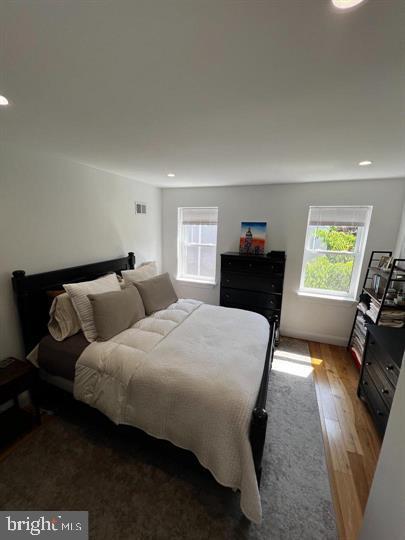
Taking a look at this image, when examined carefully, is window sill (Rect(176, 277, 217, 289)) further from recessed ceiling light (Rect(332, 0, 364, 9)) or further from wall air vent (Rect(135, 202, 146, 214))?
recessed ceiling light (Rect(332, 0, 364, 9))

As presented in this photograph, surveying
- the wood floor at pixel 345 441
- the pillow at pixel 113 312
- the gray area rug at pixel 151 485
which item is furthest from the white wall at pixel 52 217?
the wood floor at pixel 345 441

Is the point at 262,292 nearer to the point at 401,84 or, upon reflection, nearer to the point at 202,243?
the point at 202,243

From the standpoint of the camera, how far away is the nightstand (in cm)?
162

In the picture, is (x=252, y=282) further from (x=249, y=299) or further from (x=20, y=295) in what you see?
(x=20, y=295)

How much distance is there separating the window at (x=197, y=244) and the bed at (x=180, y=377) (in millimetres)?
1709

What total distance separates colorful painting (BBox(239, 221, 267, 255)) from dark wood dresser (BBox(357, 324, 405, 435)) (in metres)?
1.75

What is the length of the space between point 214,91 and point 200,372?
164 cm

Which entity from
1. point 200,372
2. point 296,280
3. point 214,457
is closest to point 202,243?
point 296,280

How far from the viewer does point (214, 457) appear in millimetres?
1295

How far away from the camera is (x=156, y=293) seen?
2.60 metres

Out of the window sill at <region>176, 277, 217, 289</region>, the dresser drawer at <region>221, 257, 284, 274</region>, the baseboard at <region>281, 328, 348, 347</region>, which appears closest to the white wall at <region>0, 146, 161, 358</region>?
the window sill at <region>176, 277, 217, 289</region>

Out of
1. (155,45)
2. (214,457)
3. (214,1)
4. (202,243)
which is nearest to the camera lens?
(214,1)

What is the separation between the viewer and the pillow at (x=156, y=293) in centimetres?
250

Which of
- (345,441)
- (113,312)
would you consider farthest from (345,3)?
(345,441)
